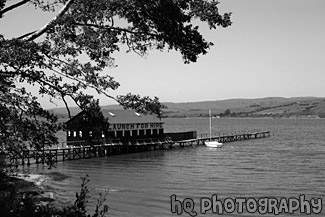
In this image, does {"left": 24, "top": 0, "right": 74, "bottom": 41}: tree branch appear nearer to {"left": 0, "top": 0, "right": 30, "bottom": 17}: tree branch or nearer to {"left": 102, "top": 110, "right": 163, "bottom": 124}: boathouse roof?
{"left": 0, "top": 0, "right": 30, "bottom": 17}: tree branch

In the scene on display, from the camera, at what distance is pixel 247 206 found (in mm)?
27719

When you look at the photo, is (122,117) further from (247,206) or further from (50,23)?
(50,23)

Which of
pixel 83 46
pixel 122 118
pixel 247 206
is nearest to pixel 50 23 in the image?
pixel 83 46

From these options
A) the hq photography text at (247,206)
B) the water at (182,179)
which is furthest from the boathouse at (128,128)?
the hq photography text at (247,206)

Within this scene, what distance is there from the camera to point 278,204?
29.0 m

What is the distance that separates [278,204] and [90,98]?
22.7 metres

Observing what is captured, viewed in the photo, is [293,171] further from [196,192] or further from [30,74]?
[30,74]

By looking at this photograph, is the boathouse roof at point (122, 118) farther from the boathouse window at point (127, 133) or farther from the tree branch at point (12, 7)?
the tree branch at point (12, 7)

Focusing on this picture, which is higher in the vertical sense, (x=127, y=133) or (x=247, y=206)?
(x=127, y=133)

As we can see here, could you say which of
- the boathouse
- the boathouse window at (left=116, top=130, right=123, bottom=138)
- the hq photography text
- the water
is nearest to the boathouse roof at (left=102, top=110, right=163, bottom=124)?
the boathouse

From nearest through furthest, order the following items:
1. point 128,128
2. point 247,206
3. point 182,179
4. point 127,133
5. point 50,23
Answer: point 50,23, point 247,206, point 182,179, point 128,128, point 127,133

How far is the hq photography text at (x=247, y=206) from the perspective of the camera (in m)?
26.3

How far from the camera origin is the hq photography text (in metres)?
26.3

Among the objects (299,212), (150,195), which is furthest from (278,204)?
(150,195)
